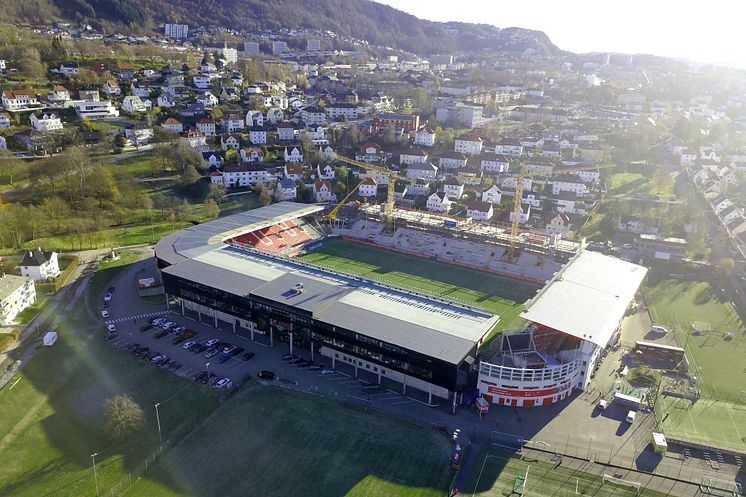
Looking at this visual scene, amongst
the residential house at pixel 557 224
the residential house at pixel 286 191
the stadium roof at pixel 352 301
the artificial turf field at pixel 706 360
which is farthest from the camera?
the residential house at pixel 286 191

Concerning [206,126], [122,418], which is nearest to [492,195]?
[206,126]

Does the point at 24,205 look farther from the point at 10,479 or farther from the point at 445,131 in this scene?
the point at 445,131

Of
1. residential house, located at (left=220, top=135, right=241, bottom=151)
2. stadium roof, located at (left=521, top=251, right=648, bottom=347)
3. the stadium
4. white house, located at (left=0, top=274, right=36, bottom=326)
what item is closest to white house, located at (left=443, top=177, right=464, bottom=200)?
the stadium

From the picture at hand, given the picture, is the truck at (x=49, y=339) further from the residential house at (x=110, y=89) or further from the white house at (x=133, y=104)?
the residential house at (x=110, y=89)

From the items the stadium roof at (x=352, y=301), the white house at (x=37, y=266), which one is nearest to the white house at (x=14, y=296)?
the white house at (x=37, y=266)

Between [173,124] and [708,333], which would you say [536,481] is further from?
[173,124]

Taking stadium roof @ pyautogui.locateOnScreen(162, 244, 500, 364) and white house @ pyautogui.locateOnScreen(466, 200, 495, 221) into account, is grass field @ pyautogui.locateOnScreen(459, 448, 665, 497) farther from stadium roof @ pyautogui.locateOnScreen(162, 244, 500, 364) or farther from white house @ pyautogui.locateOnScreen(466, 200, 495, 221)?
white house @ pyautogui.locateOnScreen(466, 200, 495, 221)

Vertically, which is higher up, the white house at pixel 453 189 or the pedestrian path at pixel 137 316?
the white house at pixel 453 189
